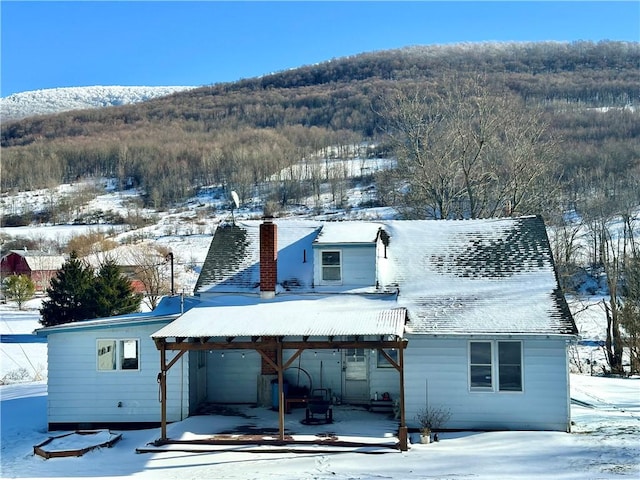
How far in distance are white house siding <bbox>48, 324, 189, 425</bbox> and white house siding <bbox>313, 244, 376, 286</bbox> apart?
14.9 feet

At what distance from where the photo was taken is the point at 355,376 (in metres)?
18.0

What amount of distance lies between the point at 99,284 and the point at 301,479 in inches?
963

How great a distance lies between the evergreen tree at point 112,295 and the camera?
34000mm

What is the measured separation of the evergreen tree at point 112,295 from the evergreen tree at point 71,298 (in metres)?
0.38

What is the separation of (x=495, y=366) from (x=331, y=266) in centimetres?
498

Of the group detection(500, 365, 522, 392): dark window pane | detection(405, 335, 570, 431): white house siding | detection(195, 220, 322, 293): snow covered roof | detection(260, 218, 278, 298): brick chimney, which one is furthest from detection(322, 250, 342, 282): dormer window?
detection(500, 365, 522, 392): dark window pane

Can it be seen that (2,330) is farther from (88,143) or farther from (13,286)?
(88,143)

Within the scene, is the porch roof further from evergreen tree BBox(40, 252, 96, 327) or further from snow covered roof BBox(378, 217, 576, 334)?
evergreen tree BBox(40, 252, 96, 327)

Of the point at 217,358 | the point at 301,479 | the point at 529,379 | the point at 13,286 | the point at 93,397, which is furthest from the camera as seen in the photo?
the point at 13,286

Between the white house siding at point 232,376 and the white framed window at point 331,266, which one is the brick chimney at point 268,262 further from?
the white house siding at point 232,376

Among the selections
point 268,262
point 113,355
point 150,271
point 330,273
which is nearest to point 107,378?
point 113,355

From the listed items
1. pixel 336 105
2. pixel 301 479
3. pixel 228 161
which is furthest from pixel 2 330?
pixel 336 105

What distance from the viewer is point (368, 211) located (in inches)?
3664

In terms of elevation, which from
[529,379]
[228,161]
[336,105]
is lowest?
[529,379]
